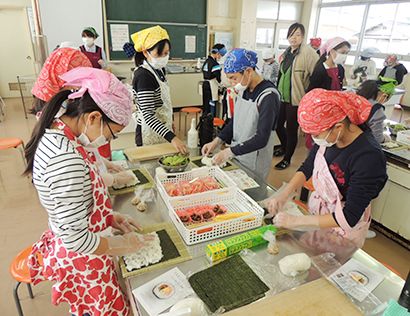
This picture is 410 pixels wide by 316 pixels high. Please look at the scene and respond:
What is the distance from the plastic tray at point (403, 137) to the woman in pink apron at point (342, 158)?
5.65ft

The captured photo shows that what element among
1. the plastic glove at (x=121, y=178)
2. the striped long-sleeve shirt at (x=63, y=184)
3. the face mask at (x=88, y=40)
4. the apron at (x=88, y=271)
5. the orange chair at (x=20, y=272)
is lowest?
the orange chair at (x=20, y=272)

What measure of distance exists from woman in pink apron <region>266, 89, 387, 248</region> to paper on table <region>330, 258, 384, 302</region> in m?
0.21

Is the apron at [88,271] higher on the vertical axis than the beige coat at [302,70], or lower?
lower

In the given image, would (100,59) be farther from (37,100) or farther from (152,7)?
(37,100)

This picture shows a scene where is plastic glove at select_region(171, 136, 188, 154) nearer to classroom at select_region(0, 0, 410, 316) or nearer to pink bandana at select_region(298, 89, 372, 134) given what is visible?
classroom at select_region(0, 0, 410, 316)

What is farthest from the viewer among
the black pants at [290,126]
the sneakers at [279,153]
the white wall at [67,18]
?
the white wall at [67,18]

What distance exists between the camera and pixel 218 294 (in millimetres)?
963

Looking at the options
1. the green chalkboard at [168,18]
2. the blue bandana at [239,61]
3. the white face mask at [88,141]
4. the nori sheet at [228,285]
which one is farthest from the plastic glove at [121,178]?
the green chalkboard at [168,18]

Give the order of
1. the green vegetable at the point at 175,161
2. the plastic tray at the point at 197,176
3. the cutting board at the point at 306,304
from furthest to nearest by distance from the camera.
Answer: the green vegetable at the point at 175,161, the plastic tray at the point at 197,176, the cutting board at the point at 306,304

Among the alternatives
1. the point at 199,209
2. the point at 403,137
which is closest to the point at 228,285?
the point at 199,209

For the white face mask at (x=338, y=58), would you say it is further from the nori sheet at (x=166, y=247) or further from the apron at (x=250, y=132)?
the nori sheet at (x=166, y=247)

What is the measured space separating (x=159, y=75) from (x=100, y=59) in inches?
143

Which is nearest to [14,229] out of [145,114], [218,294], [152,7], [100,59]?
[145,114]

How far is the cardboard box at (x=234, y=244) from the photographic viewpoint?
110 cm
